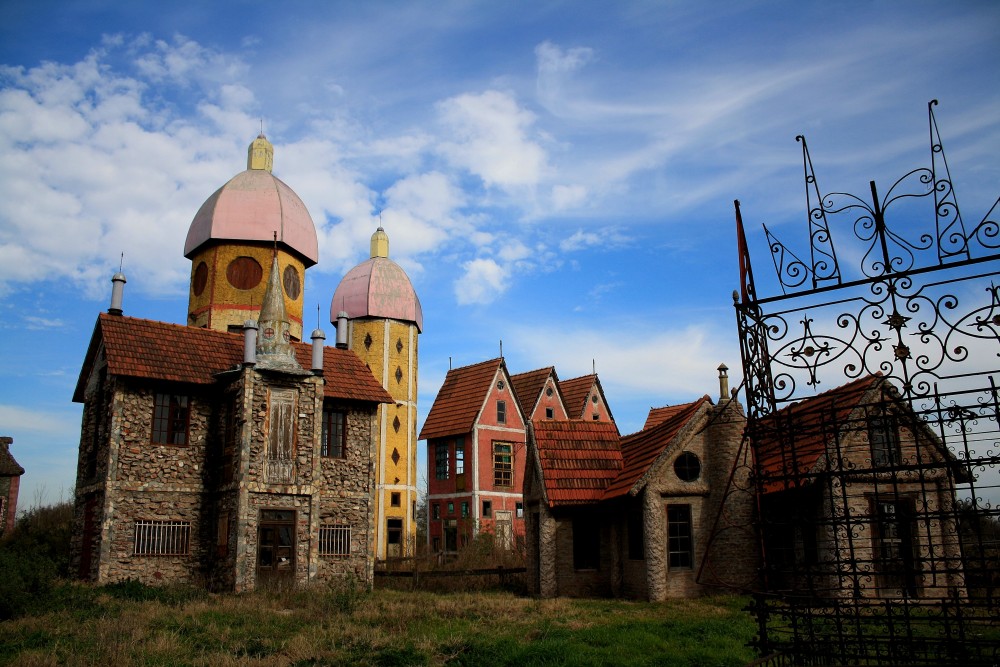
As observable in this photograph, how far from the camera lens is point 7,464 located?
135ft

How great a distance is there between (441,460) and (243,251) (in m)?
14.4

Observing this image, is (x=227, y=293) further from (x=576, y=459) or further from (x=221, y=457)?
(x=576, y=459)

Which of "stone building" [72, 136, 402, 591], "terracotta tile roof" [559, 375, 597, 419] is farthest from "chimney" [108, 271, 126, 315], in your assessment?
"terracotta tile roof" [559, 375, 597, 419]

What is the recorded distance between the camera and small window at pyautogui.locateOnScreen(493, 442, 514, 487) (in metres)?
37.8

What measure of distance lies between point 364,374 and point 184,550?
809cm

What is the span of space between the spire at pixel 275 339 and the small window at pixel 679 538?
11.7m

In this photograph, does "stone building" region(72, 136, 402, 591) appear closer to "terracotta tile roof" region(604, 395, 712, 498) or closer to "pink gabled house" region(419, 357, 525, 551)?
"terracotta tile roof" region(604, 395, 712, 498)

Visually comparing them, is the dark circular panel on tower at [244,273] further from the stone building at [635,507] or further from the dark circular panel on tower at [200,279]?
the stone building at [635,507]

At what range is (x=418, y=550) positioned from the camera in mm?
38156

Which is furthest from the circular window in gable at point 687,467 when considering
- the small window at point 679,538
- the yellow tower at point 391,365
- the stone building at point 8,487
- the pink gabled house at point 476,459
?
the stone building at point 8,487

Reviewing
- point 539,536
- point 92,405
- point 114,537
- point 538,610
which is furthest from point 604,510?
point 92,405

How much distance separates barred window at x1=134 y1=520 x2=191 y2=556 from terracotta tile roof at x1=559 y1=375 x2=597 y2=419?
22.5m

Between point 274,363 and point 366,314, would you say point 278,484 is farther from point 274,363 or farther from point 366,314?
point 366,314

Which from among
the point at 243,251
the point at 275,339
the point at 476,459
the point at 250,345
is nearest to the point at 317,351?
the point at 275,339
